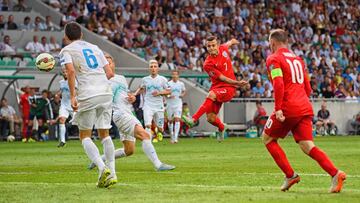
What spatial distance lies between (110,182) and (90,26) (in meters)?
31.4

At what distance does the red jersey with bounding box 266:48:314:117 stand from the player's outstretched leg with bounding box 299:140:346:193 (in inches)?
18.6

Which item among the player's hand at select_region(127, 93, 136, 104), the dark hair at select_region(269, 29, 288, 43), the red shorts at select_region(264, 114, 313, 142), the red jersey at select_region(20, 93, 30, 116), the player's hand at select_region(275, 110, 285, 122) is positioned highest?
the dark hair at select_region(269, 29, 288, 43)

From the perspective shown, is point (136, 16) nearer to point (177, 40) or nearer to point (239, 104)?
point (177, 40)

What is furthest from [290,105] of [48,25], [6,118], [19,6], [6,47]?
[19,6]

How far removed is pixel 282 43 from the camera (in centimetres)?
1431

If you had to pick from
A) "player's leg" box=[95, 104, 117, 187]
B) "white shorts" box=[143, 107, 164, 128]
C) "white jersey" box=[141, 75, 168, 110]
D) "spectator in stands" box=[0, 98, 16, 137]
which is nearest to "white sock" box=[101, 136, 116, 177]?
"player's leg" box=[95, 104, 117, 187]

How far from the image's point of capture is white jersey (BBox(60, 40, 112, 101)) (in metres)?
15.4

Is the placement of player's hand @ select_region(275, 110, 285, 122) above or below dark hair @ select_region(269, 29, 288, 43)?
below

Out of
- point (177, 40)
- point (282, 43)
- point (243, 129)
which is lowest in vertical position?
point (243, 129)

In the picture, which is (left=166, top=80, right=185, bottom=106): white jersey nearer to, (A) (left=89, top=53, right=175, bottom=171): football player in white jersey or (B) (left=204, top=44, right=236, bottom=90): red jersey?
(B) (left=204, top=44, right=236, bottom=90): red jersey

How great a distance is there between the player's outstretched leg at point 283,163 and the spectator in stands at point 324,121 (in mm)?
28915

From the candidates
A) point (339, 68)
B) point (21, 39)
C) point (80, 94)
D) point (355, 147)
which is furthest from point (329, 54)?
point (80, 94)

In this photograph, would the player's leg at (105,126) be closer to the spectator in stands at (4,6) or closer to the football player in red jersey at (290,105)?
the football player in red jersey at (290,105)

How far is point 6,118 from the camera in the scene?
3844cm
